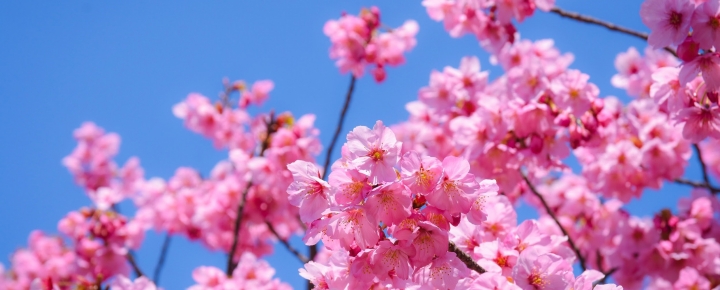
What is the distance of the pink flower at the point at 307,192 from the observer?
1938mm

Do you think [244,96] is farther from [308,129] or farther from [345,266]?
[345,266]

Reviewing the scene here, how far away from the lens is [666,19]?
2355 mm

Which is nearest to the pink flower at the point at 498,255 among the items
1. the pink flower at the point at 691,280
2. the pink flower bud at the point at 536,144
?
the pink flower bud at the point at 536,144

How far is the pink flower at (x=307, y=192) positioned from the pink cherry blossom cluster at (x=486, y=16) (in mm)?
2436

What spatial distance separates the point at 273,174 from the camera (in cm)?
441

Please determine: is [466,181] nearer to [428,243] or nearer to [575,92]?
[428,243]

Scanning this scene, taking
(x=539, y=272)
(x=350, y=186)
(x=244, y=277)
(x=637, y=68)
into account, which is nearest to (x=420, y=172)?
(x=350, y=186)

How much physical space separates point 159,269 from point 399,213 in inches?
159

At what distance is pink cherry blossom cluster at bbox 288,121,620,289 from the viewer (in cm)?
178

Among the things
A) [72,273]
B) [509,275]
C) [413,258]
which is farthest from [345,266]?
[72,273]

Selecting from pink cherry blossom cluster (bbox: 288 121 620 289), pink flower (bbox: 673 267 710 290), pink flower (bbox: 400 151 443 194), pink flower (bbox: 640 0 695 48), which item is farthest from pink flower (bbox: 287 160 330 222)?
pink flower (bbox: 673 267 710 290)

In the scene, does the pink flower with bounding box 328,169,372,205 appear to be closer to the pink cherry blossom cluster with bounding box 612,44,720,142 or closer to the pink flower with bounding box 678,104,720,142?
the pink cherry blossom cluster with bounding box 612,44,720,142

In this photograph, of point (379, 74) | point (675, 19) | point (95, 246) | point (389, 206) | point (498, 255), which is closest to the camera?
point (389, 206)

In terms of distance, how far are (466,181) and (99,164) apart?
735cm
